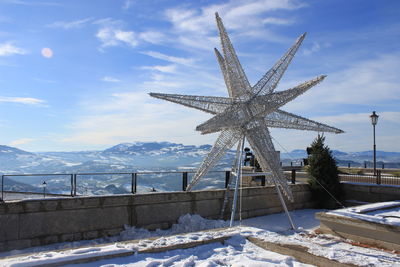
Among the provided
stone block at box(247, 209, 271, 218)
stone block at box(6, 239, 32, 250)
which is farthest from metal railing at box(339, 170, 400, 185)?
stone block at box(6, 239, 32, 250)

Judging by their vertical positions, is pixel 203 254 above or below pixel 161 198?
below

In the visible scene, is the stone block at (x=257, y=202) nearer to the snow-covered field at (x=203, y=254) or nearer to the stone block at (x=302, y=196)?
the stone block at (x=302, y=196)

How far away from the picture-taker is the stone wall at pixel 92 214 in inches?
423

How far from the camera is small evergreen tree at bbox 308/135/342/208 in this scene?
62.4 feet

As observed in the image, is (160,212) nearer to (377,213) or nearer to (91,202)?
(91,202)

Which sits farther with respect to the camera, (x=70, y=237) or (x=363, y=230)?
(x=70, y=237)

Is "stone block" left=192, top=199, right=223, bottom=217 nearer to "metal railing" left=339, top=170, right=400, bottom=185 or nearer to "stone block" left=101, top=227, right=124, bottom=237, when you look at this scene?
"stone block" left=101, top=227, right=124, bottom=237

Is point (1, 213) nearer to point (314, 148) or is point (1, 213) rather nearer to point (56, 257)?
point (56, 257)

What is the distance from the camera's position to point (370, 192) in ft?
58.6

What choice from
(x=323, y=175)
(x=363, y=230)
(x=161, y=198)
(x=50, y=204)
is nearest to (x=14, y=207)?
(x=50, y=204)

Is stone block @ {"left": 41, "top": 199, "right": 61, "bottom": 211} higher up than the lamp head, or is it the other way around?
the lamp head

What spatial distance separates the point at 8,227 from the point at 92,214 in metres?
2.55

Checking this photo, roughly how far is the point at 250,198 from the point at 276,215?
5.53ft

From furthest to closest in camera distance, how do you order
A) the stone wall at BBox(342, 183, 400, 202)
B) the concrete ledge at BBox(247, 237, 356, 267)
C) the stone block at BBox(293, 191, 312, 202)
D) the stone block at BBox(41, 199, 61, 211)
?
the stone block at BBox(293, 191, 312, 202) < the stone wall at BBox(342, 183, 400, 202) < the stone block at BBox(41, 199, 61, 211) < the concrete ledge at BBox(247, 237, 356, 267)
